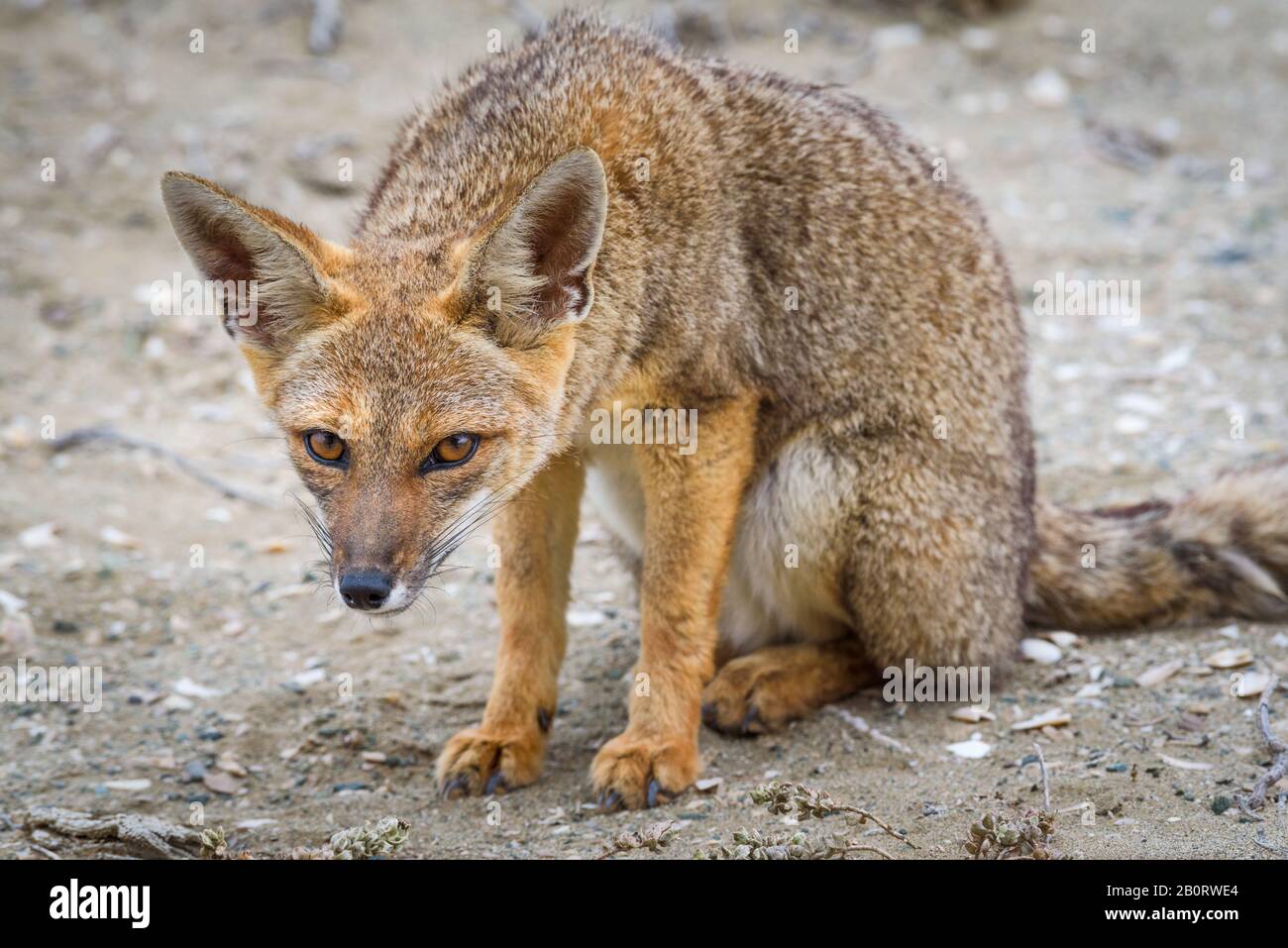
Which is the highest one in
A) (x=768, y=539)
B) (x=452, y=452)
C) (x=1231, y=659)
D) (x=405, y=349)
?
(x=405, y=349)

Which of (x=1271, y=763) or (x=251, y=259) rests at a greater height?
(x=251, y=259)

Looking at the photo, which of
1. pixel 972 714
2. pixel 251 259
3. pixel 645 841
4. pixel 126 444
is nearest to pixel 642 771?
pixel 645 841

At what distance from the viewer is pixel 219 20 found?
41.4 ft

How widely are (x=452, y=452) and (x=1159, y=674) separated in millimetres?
3223

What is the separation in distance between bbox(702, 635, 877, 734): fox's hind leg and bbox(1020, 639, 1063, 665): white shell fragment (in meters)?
0.76

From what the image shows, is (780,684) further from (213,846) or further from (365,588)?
(213,846)

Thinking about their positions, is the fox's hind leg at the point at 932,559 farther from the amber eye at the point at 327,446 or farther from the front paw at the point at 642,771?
the amber eye at the point at 327,446

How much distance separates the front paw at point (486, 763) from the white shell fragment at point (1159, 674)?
2586 mm

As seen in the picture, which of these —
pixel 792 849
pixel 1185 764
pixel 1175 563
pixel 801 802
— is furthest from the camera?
pixel 1175 563

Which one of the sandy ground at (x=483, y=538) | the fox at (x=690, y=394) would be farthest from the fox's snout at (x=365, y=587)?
the sandy ground at (x=483, y=538)

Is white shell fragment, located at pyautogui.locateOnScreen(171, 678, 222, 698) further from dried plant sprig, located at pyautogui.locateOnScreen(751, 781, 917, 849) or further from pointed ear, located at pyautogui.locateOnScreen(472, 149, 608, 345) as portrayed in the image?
dried plant sprig, located at pyautogui.locateOnScreen(751, 781, 917, 849)

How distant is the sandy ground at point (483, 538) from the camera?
5148 millimetres

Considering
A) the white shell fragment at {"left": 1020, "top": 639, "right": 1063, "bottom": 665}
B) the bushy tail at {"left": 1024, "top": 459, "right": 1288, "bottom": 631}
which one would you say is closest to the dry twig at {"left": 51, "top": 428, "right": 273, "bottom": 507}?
the white shell fragment at {"left": 1020, "top": 639, "right": 1063, "bottom": 665}

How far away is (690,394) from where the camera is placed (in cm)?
524
